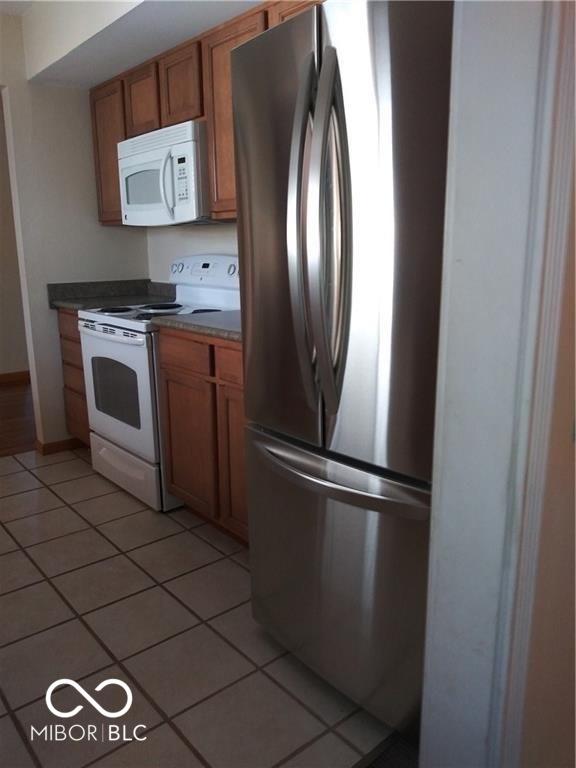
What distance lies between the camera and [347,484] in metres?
1.48

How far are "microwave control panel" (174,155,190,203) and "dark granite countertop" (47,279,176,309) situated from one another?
83 centimetres

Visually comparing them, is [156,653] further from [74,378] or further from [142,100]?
[142,100]

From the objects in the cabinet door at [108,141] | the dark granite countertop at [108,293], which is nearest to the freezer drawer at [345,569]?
the dark granite countertop at [108,293]

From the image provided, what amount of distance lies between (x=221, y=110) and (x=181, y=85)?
1.19 ft

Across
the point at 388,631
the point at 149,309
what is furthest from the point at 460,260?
the point at 149,309

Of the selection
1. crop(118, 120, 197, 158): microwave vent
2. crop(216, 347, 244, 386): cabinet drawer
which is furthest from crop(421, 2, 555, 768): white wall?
crop(118, 120, 197, 158): microwave vent

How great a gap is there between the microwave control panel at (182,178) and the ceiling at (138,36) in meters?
0.51

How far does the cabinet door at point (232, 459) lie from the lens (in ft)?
7.55

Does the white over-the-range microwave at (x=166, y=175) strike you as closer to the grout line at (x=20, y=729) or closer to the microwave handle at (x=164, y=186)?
the microwave handle at (x=164, y=186)

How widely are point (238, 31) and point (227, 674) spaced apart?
234cm

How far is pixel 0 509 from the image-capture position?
2953 millimetres

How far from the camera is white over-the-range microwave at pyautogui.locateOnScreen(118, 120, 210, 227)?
8.89 feet

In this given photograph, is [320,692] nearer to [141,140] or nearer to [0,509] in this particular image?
[0,509]

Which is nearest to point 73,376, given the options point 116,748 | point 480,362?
point 116,748
